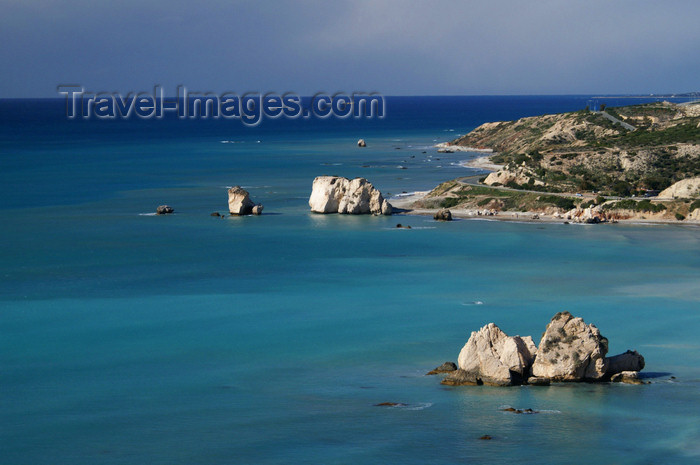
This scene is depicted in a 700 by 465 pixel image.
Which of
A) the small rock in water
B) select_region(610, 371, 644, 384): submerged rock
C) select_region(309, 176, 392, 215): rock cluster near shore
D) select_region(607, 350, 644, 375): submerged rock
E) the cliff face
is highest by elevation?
the cliff face

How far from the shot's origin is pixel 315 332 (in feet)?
186

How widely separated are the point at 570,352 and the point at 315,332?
56.3ft

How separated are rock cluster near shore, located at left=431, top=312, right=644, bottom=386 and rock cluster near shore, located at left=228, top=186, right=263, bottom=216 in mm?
61315

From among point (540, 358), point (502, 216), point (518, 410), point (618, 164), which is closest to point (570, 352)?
point (540, 358)

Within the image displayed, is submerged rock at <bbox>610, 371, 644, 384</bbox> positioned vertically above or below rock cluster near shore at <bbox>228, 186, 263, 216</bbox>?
below

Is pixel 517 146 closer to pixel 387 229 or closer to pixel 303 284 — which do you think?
pixel 387 229

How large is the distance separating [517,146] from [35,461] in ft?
493

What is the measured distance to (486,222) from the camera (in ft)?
329

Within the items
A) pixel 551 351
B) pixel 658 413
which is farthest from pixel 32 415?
pixel 658 413

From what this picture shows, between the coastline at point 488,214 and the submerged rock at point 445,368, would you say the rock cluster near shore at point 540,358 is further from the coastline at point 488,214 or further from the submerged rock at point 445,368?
the coastline at point 488,214

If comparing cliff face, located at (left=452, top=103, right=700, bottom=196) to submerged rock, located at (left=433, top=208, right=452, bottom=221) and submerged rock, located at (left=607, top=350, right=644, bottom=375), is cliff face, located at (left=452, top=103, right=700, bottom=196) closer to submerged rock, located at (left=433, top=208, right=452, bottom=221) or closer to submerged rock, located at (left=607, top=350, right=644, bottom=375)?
submerged rock, located at (left=433, top=208, right=452, bottom=221)

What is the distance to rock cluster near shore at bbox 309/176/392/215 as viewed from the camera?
103m

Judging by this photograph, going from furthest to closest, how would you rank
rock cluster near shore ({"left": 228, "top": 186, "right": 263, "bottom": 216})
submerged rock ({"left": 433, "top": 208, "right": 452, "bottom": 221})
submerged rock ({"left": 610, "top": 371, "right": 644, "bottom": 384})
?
rock cluster near shore ({"left": 228, "top": 186, "right": 263, "bottom": 216}) → submerged rock ({"left": 433, "top": 208, "right": 452, "bottom": 221}) → submerged rock ({"left": 610, "top": 371, "right": 644, "bottom": 384})

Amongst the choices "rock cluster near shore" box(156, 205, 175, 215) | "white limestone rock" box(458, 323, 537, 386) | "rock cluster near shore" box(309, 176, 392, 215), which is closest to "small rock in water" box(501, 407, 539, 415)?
"white limestone rock" box(458, 323, 537, 386)
